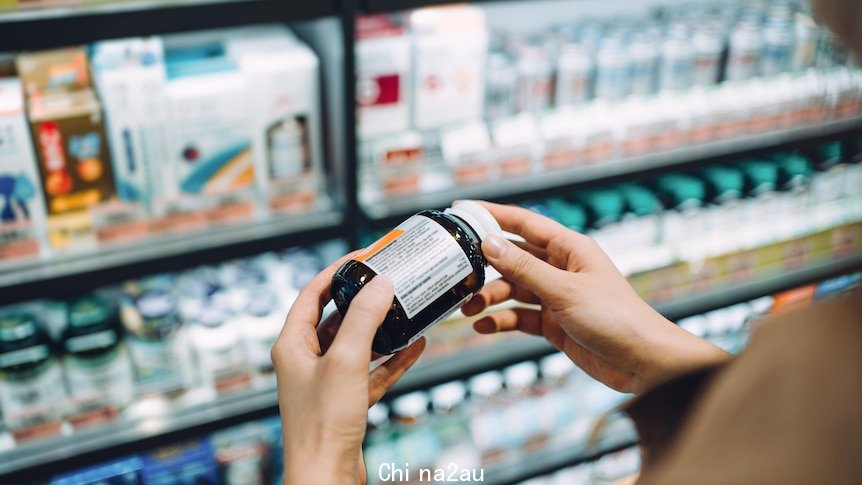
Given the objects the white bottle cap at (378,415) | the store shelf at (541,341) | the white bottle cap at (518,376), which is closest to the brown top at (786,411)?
the store shelf at (541,341)

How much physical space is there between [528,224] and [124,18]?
691mm

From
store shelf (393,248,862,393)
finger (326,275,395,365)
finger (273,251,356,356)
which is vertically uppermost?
finger (326,275,395,365)

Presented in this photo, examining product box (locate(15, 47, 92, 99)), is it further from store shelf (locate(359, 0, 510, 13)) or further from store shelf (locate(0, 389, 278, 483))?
store shelf (locate(0, 389, 278, 483))

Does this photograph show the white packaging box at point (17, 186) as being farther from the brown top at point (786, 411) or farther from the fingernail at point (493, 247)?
the brown top at point (786, 411)

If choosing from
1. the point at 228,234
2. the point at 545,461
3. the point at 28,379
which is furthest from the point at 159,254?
the point at 545,461

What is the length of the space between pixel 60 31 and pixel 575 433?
5.55ft

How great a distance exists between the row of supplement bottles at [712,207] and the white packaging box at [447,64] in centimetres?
37

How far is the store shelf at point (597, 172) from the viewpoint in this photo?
162 centimetres

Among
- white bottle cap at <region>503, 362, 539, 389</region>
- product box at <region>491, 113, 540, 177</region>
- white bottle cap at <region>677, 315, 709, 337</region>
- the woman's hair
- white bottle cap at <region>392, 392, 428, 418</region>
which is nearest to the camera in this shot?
the woman's hair

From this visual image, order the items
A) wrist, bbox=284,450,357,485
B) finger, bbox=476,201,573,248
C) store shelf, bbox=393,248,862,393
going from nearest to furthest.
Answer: wrist, bbox=284,450,357,485 < finger, bbox=476,201,573,248 < store shelf, bbox=393,248,862,393

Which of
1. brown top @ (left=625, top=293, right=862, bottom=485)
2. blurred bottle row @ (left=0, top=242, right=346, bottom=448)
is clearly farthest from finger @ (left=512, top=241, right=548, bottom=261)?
brown top @ (left=625, top=293, right=862, bottom=485)

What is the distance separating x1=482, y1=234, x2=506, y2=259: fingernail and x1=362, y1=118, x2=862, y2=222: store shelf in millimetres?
642

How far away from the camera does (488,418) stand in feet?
6.76

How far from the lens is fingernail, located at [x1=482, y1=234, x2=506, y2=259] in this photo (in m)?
0.95
